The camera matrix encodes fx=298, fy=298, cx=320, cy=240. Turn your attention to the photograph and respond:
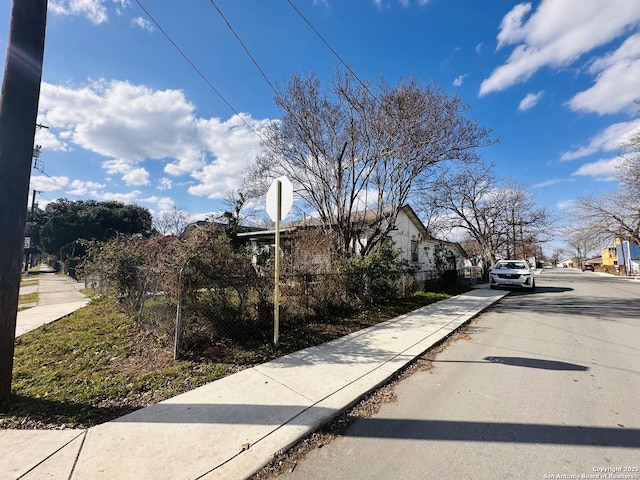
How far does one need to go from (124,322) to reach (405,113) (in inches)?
389

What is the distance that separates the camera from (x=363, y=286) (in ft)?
30.2

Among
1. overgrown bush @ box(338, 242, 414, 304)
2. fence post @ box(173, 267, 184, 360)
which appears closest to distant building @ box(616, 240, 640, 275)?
overgrown bush @ box(338, 242, 414, 304)

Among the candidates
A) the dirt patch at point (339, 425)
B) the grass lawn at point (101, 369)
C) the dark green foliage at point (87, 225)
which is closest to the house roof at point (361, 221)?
the grass lawn at point (101, 369)

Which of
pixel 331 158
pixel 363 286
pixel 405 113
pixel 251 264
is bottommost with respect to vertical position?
pixel 363 286

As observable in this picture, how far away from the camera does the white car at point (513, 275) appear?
15.8 meters

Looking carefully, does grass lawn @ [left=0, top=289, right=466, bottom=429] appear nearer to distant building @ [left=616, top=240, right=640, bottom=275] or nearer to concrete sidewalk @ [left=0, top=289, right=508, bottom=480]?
concrete sidewalk @ [left=0, top=289, right=508, bottom=480]

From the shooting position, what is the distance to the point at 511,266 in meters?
16.9

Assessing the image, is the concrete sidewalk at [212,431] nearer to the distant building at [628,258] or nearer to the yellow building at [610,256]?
the distant building at [628,258]

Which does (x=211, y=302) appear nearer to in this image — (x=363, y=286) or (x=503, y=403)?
(x=503, y=403)

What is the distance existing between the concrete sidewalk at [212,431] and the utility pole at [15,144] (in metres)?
1.20

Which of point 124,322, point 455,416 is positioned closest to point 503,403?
point 455,416

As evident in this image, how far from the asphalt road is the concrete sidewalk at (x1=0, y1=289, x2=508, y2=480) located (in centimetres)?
41

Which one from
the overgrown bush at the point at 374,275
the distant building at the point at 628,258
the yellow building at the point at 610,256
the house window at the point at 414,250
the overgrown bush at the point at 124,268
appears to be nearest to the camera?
the overgrown bush at the point at 124,268

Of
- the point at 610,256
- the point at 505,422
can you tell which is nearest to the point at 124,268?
the point at 505,422
